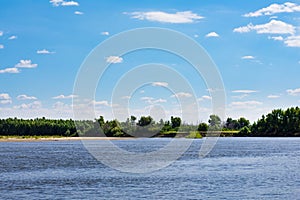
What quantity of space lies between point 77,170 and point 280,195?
32.9m

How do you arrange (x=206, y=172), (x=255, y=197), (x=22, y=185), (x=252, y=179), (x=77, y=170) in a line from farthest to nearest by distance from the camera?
(x=77, y=170) < (x=206, y=172) < (x=252, y=179) < (x=22, y=185) < (x=255, y=197)

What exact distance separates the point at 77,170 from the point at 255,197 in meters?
32.4

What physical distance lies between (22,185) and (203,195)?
19.3m

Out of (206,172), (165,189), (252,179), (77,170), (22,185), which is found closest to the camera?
(165,189)

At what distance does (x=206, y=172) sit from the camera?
64.6 m

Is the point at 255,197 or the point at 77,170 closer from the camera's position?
the point at 255,197

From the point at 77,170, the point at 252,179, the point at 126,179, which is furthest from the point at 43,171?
the point at 252,179

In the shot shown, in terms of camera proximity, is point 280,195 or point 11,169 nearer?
point 280,195

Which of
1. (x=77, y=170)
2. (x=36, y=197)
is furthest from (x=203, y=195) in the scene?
(x=77, y=170)

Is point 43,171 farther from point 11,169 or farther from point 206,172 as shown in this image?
point 206,172

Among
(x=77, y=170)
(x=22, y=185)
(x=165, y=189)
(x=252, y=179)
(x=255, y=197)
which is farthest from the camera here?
(x=77, y=170)

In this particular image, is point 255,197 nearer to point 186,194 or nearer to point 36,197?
point 186,194

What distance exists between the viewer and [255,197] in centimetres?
4288

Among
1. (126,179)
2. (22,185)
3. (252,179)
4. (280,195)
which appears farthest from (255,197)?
(22,185)
